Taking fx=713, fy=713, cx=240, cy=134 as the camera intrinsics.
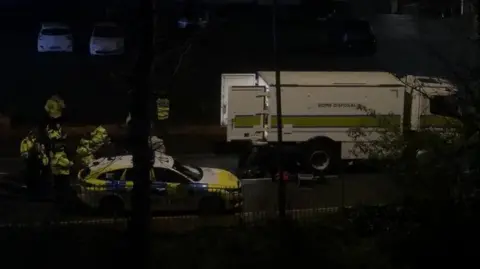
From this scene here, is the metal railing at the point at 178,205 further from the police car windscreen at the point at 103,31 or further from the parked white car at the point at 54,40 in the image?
the parked white car at the point at 54,40

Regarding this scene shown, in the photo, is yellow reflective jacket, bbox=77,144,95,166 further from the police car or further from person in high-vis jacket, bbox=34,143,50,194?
person in high-vis jacket, bbox=34,143,50,194

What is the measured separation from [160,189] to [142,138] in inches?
207

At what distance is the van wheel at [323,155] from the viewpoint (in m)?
16.3

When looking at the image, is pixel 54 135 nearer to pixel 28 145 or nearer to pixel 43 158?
pixel 43 158

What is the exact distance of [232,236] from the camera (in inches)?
318

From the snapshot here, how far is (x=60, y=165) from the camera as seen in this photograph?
472 inches

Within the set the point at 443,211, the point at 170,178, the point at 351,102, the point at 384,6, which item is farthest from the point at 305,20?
the point at 443,211

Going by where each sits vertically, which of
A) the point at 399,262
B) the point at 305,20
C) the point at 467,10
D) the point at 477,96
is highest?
the point at 305,20

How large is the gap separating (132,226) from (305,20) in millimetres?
23391

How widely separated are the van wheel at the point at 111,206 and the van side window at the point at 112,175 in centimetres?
50

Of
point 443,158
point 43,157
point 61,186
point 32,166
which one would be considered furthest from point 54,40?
point 443,158

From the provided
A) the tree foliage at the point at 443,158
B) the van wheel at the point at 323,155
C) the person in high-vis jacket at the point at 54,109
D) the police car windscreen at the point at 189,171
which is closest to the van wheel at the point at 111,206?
the police car windscreen at the point at 189,171

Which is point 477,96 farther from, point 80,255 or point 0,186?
point 0,186

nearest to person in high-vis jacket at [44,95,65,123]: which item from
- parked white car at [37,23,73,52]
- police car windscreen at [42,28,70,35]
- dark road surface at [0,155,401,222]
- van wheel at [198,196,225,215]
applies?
dark road surface at [0,155,401,222]
